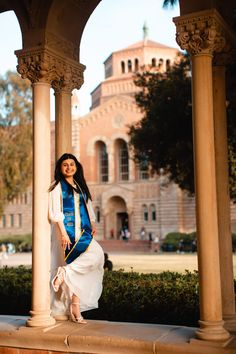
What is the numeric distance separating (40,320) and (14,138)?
117ft

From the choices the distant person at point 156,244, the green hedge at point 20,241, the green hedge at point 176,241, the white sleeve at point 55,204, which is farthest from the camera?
the green hedge at point 20,241

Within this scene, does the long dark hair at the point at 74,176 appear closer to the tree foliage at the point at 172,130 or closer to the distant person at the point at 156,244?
the tree foliage at the point at 172,130

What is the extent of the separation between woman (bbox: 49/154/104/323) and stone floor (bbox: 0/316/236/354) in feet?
0.94

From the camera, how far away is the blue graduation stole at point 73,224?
5.82 m

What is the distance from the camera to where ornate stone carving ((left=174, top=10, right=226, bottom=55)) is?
5.45m

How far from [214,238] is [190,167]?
12302 millimetres

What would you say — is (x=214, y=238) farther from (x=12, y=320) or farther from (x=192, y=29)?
(x=12, y=320)

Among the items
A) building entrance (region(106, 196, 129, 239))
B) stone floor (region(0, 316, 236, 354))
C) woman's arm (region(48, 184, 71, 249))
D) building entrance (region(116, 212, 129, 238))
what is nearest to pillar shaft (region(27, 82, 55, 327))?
woman's arm (region(48, 184, 71, 249))

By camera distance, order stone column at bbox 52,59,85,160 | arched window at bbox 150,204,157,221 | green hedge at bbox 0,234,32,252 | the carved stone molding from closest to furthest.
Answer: the carved stone molding
stone column at bbox 52,59,85,160
arched window at bbox 150,204,157,221
green hedge at bbox 0,234,32,252

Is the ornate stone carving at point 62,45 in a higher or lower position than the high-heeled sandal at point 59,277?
higher

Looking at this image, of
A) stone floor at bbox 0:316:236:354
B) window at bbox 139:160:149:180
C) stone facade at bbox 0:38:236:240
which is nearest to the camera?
stone floor at bbox 0:316:236:354

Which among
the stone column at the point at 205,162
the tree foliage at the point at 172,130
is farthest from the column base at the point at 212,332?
the tree foliage at the point at 172,130

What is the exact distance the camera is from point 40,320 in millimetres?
5691

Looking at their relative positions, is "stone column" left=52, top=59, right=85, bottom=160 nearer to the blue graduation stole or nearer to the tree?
the blue graduation stole
